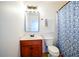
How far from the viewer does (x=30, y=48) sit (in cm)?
287

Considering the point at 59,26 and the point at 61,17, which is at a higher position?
the point at 61,17

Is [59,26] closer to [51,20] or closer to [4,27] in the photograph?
[51,20]

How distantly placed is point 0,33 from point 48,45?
1.15 metres

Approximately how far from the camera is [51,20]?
2801mm

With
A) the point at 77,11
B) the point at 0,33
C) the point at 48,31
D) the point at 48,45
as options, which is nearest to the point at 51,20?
the point at 48,31

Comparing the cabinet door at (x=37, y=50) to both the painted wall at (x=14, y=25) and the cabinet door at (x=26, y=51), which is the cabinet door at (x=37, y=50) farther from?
the painted wall at (x=14, y=25)

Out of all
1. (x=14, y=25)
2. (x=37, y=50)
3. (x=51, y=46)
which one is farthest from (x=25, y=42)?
(x=51, y=46)

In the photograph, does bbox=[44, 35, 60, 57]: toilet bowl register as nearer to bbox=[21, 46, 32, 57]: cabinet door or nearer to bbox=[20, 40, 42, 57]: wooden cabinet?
bbox=[20, 40, 42, 57]: wooden cabinet

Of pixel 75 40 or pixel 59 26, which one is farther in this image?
pixel 59 26

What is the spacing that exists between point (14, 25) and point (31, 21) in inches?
17.3

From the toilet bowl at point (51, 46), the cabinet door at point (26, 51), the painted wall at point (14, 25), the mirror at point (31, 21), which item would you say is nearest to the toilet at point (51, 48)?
the toilet bowl at point (51, 46)

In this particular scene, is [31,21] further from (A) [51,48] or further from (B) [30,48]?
(A) [51,48]

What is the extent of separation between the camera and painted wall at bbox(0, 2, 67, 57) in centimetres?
270

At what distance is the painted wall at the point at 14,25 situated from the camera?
270 centimetres
